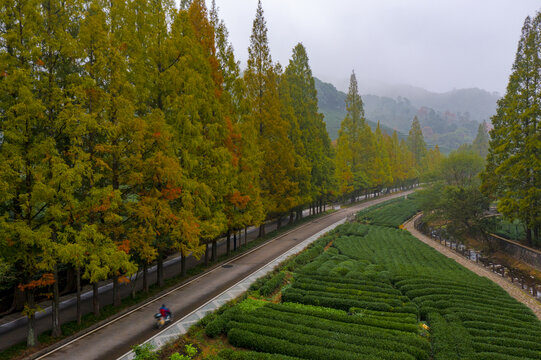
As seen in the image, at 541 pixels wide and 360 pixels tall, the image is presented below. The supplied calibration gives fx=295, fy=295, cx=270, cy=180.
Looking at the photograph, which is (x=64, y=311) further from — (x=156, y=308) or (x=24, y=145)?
(x=24, y=145)

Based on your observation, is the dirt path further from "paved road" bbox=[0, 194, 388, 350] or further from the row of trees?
"paved road" bbox=[0, 194, 388, 350]

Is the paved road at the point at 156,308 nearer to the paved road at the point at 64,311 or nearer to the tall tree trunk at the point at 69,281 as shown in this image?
the paved road at the point at 64,311

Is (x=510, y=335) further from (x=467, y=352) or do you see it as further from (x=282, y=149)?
(x=282, y=149)

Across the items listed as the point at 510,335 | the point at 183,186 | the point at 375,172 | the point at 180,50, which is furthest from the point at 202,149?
the point at 375,172

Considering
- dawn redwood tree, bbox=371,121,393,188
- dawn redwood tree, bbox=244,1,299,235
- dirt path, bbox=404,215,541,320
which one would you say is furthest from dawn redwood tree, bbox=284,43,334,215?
dawn redwood tree, bbox=371,121,393,188

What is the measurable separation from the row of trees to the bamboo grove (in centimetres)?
2642

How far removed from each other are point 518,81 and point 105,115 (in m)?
40.4

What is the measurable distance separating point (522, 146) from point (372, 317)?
2827cm

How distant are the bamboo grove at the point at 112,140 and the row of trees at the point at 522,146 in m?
26.4

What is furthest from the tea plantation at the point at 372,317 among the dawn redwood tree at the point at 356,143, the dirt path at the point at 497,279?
the dawn redwood tree at the point at 356,143

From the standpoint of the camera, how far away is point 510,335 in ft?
45.8

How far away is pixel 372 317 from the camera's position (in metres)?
15.2

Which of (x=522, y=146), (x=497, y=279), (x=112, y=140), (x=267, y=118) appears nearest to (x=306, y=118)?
(x=267, y=118)

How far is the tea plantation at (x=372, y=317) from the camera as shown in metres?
12.3
